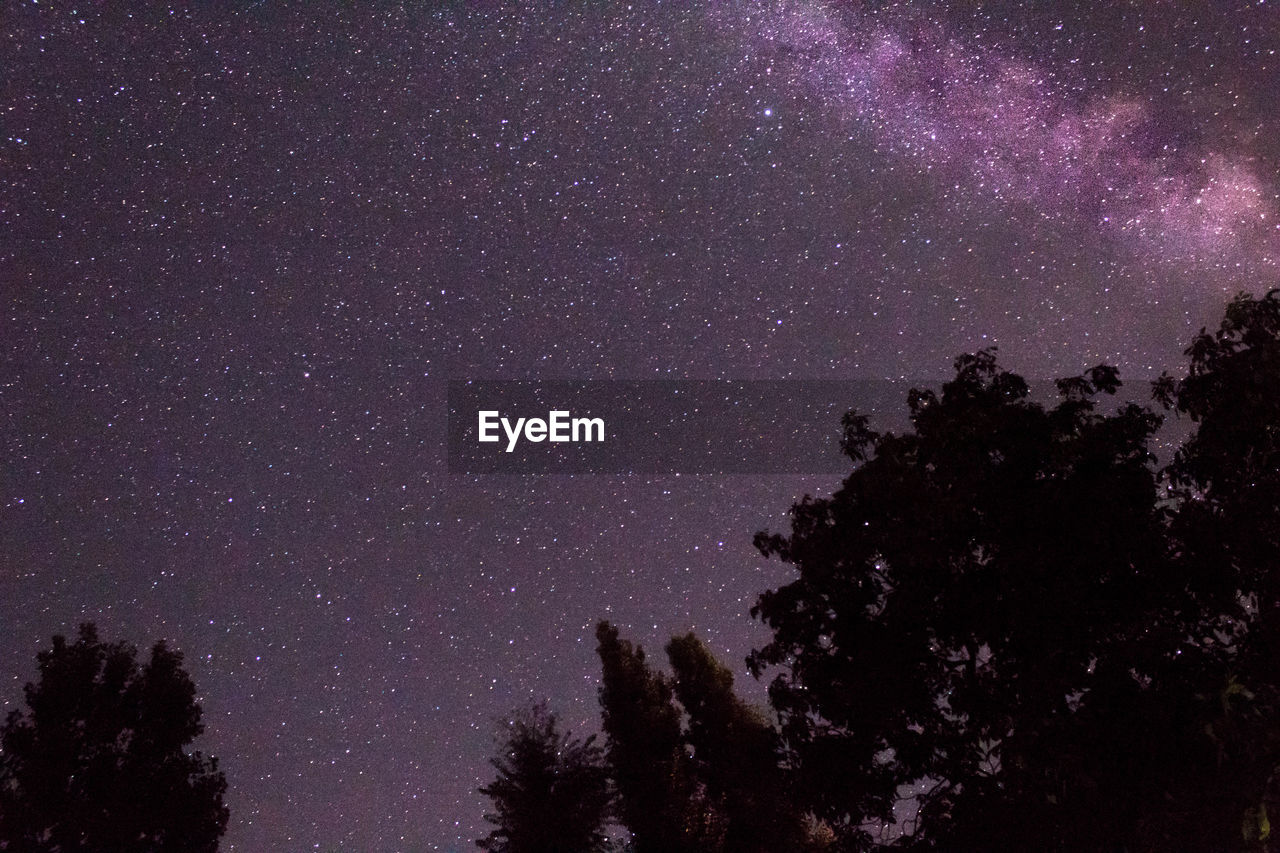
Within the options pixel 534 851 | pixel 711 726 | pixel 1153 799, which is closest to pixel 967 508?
pixel 1153 799

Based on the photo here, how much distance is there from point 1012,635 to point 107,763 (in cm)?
2121

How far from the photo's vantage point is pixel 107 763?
22.1 metres

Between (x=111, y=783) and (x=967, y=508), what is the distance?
20863mm

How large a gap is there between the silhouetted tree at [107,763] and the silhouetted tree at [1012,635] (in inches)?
646

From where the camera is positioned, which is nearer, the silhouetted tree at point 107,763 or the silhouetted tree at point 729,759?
the silhouetted tree at point 107,763

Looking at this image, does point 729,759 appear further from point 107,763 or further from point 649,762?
point 107,763

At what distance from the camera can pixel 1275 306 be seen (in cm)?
1074

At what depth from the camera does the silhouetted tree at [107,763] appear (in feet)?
68.7

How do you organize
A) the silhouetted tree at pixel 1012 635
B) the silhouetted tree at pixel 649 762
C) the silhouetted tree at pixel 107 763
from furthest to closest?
the silhouetted tree at pixel 649 762 → the silhouetted tree at pixel 107 763 → the silhouetted tree at pixel 1012 635

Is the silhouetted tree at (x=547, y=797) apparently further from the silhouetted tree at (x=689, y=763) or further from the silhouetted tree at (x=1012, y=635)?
the silhouetted tree at (x=1012, y=635)

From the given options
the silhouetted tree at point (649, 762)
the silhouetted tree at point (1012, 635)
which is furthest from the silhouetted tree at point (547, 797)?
the silhouetted tree at point (1012, 635)

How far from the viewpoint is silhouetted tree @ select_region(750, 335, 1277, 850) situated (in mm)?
10914

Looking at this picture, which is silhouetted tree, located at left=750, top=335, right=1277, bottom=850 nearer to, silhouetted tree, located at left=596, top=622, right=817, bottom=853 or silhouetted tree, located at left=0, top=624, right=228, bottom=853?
silhouetted tree, located at left=596, top=622, right=817, bottom=853

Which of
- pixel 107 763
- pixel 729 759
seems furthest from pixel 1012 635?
pixel 107 763
